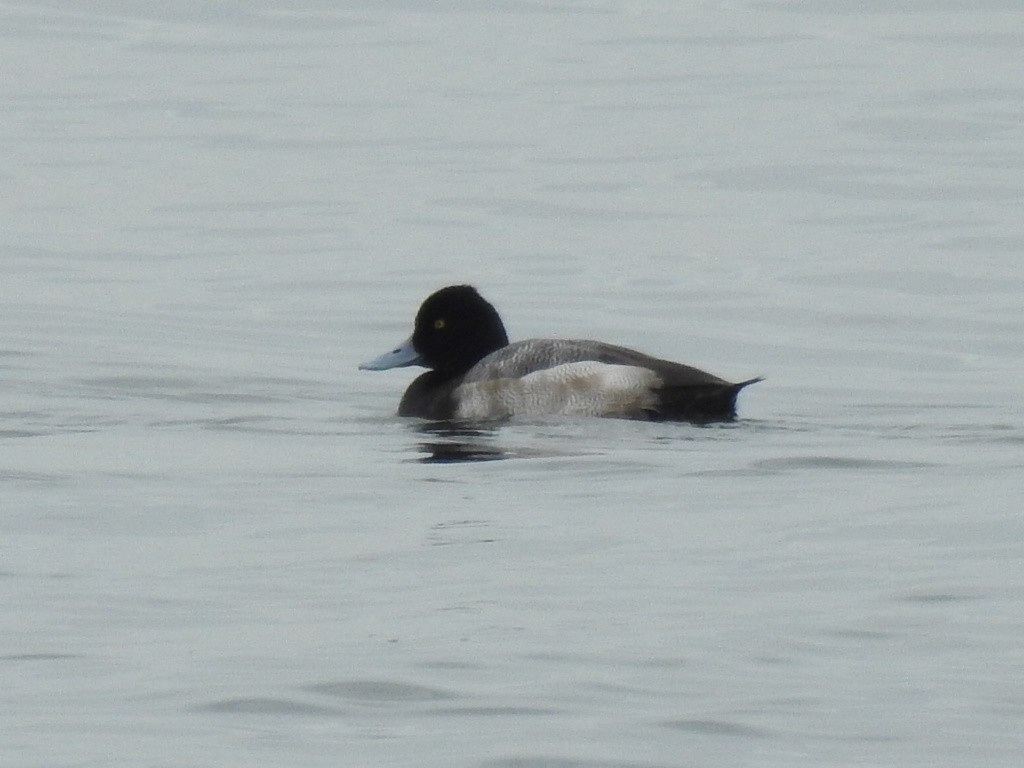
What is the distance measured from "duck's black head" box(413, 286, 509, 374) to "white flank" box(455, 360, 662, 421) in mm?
580

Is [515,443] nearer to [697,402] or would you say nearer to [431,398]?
[697,402]

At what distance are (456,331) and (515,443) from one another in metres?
1.74

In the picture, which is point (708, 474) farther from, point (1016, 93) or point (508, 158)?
point (1016, 93)

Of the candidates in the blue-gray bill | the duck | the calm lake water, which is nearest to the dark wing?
the duck

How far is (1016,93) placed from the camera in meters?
29.3


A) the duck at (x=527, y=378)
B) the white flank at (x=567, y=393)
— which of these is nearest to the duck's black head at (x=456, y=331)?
the duck at (x=527, y=378)

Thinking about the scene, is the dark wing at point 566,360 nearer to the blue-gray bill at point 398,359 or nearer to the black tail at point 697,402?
the black tail at point 697,402

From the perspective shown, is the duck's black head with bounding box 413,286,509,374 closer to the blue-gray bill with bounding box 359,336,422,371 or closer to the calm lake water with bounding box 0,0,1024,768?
the blue-gray bill with bounding box 359,336,422,371

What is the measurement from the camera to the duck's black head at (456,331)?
1206 centimetres

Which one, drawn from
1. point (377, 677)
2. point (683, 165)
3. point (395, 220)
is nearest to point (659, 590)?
point (377, 677)

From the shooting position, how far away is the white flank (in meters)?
11.0

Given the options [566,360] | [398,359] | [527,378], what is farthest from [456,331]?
[566,360]

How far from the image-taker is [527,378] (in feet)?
37.0

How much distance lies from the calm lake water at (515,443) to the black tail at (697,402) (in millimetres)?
125
